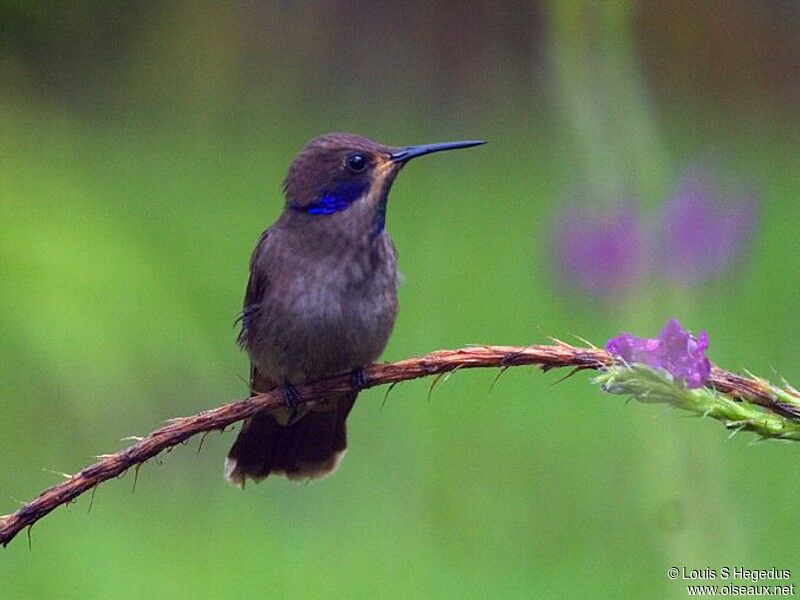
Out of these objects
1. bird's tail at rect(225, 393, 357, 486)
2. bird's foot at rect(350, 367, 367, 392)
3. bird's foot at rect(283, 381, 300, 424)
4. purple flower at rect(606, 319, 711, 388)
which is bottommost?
bird's tail at rect(225, 393, 357, 486)

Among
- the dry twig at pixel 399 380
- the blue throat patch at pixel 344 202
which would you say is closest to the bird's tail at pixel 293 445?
the blue throat patch at pixel 344 202

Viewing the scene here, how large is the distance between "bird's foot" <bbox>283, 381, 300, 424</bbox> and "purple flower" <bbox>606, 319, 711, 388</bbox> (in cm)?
117

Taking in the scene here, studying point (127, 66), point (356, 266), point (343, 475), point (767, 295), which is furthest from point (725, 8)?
point (356, 266)

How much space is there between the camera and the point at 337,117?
10414 mm

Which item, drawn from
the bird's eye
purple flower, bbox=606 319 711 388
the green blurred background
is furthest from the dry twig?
the bird's eye

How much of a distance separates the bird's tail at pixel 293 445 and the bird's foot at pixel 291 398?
43mm

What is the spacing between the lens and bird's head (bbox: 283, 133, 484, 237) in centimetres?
305

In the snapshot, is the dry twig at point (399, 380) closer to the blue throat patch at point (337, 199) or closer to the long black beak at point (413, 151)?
the long black beak at point (413, 151)

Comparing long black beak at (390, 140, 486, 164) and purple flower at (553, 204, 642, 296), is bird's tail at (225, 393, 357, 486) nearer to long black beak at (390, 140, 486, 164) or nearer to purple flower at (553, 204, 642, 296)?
long black beak at (390, 140, 486, 164)

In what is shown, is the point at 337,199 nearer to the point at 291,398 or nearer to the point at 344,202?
the point at 344,202

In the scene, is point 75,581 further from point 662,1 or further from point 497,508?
point 662,1

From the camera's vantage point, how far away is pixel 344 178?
123 inches

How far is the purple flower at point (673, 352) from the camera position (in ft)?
5.38

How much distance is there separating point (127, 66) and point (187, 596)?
17.1 ft
